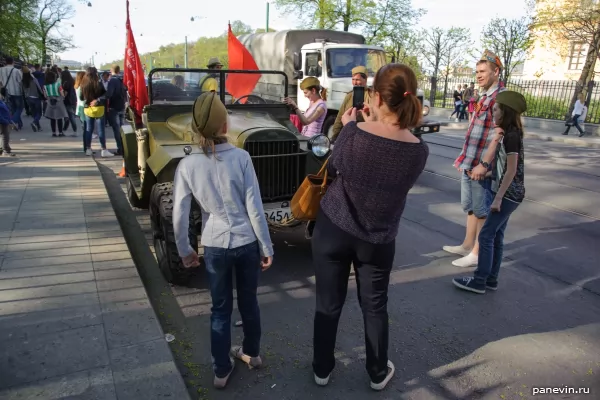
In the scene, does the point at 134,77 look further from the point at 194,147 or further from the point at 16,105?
the point at 16,105

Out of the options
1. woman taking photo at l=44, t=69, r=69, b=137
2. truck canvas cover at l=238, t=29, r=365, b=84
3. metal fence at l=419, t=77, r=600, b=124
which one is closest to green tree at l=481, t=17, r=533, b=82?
metal fence at l=419, t=77, r=600, b=124

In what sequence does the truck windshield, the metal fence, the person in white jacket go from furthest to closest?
the metal fence, the person in white jacket, the truck windshield

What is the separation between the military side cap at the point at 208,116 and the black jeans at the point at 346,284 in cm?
79

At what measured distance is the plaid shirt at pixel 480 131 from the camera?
4.27 metres

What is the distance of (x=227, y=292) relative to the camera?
2666 millimetres

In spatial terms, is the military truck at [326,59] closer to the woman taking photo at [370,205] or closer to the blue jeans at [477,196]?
the blue jeans at [477,196]

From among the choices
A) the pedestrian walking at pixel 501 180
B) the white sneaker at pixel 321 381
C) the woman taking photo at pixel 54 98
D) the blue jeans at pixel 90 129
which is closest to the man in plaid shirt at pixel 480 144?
the pedestrian walking at pixel 501 180

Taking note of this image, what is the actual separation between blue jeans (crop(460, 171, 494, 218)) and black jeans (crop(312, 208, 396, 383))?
88.5 inches

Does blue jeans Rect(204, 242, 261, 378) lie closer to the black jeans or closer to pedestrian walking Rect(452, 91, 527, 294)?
the black jeans

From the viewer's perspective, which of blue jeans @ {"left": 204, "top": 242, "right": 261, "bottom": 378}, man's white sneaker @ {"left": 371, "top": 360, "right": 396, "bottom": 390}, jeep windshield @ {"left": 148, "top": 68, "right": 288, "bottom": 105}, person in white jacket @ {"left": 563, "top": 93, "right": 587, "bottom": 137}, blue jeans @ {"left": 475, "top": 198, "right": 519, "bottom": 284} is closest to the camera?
blue jeans @ {"left": 204, "top": 242, "right": 261, "bottom": 378}

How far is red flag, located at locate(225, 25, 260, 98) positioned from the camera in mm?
5801

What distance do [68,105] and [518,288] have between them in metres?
12.1

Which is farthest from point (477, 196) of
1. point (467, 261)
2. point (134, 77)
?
point (134, 77)

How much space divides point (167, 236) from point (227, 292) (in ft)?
5.07
